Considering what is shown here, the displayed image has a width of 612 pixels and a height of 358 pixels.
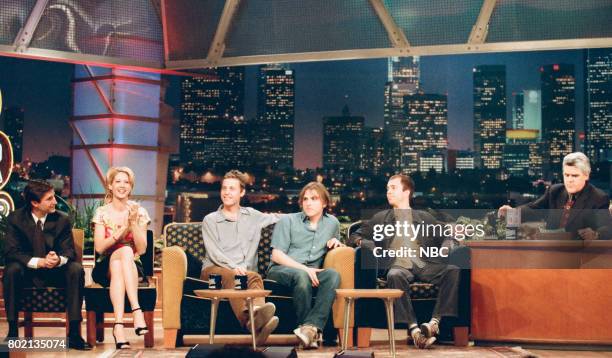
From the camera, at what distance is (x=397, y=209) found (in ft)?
19.5

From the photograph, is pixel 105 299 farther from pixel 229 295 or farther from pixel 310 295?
pixel 310 295

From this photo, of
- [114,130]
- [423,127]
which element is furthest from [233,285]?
[423,127]

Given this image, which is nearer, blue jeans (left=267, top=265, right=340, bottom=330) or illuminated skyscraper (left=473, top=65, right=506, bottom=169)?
blue jeans (left=267, top=265, right=340, bottom=330)

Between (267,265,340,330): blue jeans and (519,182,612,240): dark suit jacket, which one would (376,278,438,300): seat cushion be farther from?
(519,182,612,240): dark suit jacket

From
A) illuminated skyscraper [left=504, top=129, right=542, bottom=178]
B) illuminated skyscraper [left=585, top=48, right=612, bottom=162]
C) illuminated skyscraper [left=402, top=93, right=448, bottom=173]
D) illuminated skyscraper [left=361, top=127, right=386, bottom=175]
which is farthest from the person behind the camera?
illuminated skyscraper [left=361, top=127, right=386, bottom=175]

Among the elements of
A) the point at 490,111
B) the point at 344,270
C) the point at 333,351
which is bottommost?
the point at 333,351

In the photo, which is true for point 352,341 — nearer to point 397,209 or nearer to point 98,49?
point 397,209

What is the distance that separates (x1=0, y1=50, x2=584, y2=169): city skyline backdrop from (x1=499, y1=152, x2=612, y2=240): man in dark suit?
5.83m

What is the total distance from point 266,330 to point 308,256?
29.2 inches

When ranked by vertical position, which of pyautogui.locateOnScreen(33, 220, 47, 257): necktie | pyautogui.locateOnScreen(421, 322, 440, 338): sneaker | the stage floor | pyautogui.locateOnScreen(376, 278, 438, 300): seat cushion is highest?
pyautogui.locateOnScreen(33, 220, 47, 257): necktie

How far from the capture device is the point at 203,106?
12.1 metres

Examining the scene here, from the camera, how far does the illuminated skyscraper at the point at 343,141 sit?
40.7ft

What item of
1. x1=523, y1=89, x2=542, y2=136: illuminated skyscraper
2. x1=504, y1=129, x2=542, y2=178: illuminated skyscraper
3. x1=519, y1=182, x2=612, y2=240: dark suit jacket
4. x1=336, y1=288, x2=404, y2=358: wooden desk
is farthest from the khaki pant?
x1=523, y1=89, x2=542, y2=136: illuminated skyscraper

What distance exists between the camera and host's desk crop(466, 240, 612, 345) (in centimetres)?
558
